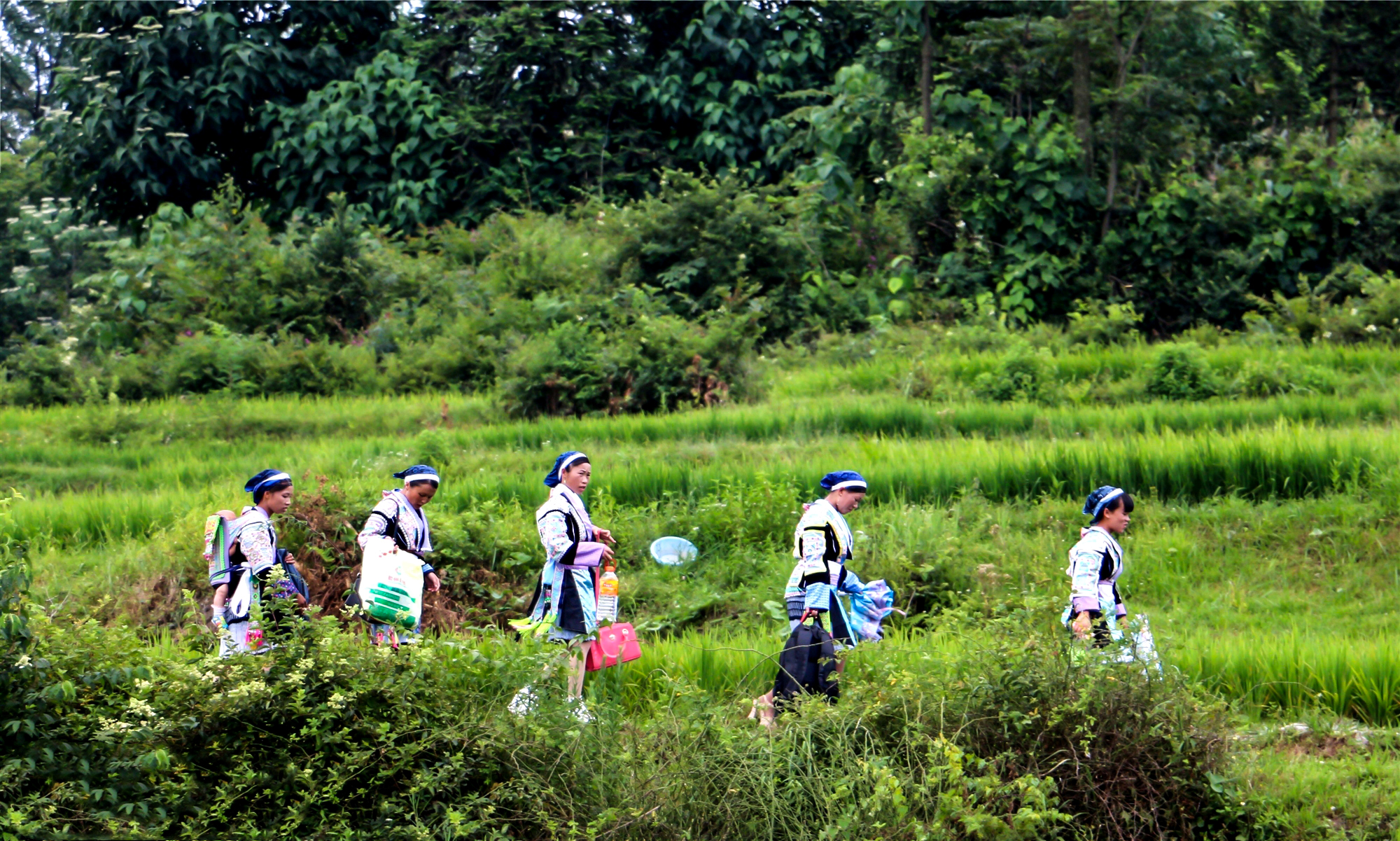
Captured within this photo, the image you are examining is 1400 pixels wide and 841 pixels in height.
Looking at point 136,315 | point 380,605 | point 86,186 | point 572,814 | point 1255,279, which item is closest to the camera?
point 572,814

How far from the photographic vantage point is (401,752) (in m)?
5.93

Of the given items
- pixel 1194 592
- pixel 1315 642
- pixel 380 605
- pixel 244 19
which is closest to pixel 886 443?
pixel 1194 592

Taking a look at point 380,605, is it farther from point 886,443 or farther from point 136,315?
point 136,315

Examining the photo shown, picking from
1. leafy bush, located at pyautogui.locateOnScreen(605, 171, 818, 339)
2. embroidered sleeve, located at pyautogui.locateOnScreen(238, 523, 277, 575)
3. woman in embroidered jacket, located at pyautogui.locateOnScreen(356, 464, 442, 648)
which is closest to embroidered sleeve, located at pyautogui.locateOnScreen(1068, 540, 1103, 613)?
woman in embroidered jacket, located at pyautogui.locateOnScreen(356, 464, 442, 648)

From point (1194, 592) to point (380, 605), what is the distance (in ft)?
19.2

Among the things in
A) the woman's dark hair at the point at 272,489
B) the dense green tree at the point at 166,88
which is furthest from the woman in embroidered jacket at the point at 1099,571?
the dense green tree at the point at 166,88

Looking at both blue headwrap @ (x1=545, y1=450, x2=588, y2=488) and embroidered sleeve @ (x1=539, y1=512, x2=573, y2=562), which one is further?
blue headwrap @ (x1=545, y1=450, x2=588, y2=488)

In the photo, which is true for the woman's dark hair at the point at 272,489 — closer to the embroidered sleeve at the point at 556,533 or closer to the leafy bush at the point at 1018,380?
the embroidered sleeve at the point at 556,533

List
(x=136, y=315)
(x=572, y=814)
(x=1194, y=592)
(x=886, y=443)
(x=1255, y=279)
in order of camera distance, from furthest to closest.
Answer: (x=136, y=315) → (x=1255, y=279) → (x=886, y=443) → (x=1194, y=592) → (x=572, y=814)

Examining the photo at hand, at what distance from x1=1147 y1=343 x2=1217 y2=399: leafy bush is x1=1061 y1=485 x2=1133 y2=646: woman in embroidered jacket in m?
7.30

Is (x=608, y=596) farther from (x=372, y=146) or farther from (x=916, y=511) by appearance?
(x=372, y=146)

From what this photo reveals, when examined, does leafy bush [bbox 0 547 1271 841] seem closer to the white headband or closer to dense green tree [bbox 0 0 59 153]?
the white headband

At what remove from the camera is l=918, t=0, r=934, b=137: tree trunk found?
18344mm

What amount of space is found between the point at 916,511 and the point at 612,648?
13.1 ft
